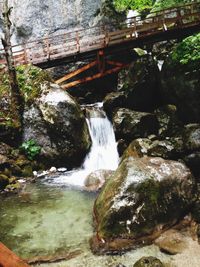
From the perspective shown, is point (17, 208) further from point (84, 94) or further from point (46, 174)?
point (84, 94)

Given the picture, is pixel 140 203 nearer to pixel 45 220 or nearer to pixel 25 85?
pixel 45 220

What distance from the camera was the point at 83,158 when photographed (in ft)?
44.9

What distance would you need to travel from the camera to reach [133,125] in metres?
13.8

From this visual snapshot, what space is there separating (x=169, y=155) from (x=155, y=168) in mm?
2116

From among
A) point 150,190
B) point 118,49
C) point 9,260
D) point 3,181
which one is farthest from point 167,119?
point 9,260

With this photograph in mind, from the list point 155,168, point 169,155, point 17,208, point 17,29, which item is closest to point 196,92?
point 169,155

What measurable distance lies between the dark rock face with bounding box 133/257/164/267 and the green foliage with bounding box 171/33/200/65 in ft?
26.2

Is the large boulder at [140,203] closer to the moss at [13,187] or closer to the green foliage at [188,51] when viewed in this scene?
the moss at [13,187]

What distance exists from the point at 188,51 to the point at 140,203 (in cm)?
739

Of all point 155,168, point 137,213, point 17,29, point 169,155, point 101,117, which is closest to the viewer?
point 137,213

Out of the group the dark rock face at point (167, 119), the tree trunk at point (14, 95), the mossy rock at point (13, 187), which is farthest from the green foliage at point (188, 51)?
the mossy rock at point (13, 187)

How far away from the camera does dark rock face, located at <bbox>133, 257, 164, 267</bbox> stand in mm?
6213

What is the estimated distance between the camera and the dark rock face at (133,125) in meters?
13.8

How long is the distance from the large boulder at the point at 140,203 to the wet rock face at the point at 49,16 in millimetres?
16748
